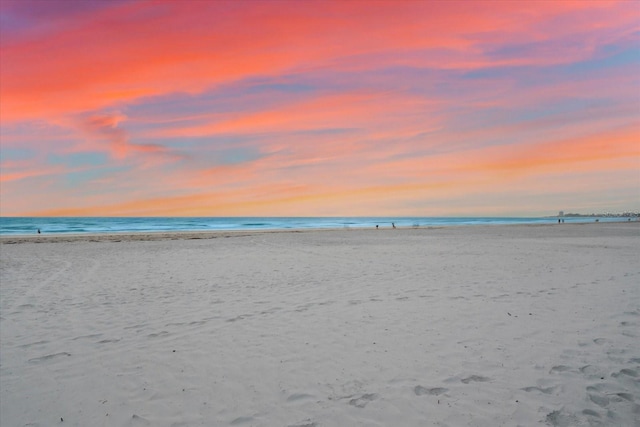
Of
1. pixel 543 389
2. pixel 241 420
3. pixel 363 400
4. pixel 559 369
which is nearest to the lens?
pixel 241 420

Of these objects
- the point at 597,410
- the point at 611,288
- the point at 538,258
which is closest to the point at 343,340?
the point at 597,410

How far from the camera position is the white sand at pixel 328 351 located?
514 centimetres

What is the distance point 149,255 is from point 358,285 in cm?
1493

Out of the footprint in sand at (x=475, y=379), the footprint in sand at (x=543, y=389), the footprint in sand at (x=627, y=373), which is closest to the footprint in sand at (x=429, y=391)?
the footprint in sand at (x=475, y=379)

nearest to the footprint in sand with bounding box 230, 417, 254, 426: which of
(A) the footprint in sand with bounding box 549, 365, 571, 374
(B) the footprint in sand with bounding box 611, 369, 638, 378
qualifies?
(A) the footprint in sand with bounding box 549, 365, 571, 374

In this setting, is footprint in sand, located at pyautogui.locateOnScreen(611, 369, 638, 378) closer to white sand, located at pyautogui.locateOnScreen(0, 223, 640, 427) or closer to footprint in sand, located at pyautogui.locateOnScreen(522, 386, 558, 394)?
white sand, located at pyautogui.locateOnScreen(0, 223, 640, 427)

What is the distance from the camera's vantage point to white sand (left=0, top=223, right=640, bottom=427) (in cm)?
514

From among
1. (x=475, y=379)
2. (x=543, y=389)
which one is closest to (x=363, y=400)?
(x=475, y=379)

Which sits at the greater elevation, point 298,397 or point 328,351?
point 328,351

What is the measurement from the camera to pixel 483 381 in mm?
5699

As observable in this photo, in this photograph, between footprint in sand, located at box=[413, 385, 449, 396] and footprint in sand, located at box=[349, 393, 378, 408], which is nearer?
footprint in sand, located at box=[349, 393, 378, 408]

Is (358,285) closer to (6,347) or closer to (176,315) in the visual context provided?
(176,315)

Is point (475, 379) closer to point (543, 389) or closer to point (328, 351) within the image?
point (543, 389)

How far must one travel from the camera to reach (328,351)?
7023mm
